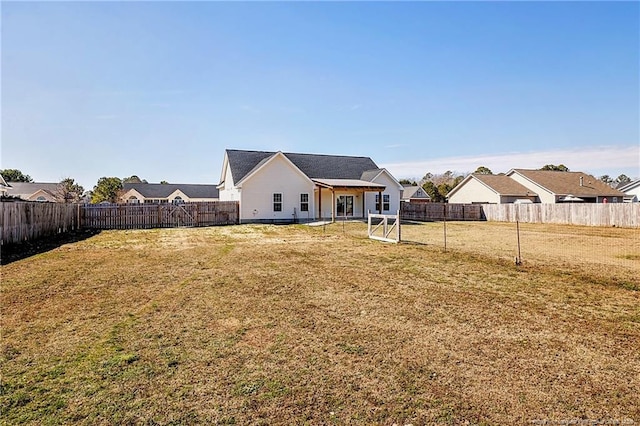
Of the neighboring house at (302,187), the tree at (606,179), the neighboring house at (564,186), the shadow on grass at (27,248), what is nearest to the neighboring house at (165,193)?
the neighboring house at (302,187)

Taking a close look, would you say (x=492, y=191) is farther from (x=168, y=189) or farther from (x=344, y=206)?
(x=168, y=189)

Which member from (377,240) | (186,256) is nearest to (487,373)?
(186,256)

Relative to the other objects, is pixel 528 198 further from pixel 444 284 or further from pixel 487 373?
pixel 487 373

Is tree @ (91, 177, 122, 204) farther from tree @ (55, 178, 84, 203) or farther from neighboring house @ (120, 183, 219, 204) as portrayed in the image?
tree @ (55, 178, 84, 203)

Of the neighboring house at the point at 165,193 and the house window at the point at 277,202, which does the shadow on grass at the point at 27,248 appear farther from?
the neighboring house at the point at 165,193

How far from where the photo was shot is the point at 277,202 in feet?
86.4

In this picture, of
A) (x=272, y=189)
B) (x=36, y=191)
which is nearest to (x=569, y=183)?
(x=272, y=189)

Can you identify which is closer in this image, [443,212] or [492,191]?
[443,212]

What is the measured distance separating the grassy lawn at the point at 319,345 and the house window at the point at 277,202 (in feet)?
55.4

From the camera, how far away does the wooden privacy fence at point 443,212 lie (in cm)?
3278

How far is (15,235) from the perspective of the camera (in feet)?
41.3

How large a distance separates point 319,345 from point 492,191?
36.1m

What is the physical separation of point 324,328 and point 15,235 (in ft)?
41.9

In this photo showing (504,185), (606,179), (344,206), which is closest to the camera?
(344,206)
